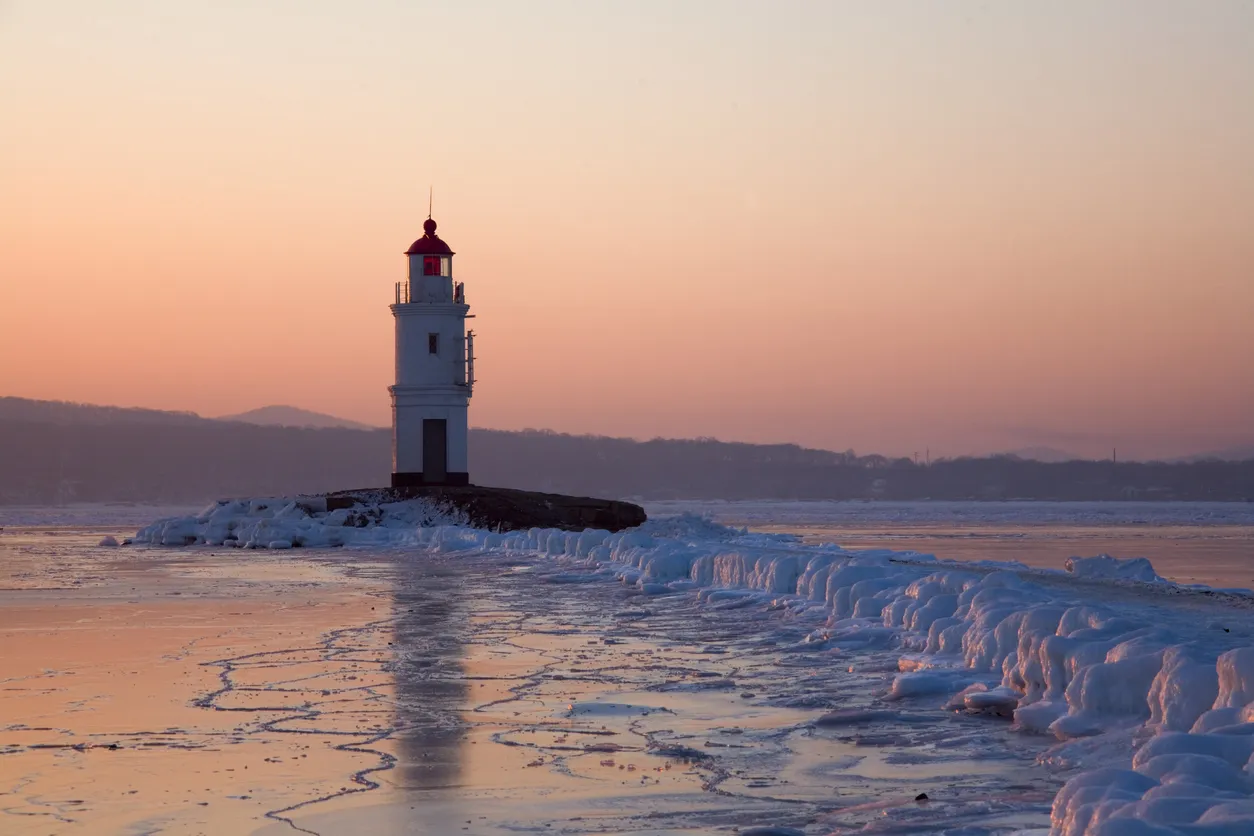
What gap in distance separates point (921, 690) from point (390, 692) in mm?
3064

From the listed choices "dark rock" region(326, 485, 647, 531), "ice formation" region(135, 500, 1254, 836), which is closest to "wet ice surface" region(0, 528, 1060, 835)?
"ice formation" region(135, 500, 1254, 836)

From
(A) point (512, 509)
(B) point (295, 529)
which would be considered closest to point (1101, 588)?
(A) point (512, 509)

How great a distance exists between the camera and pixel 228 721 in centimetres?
750

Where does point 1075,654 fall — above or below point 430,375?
below

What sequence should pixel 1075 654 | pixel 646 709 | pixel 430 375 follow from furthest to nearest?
1. pixel 430 375
2. pixel 646 709
3. pixel 1075 654

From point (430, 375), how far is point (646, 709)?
29.3 m

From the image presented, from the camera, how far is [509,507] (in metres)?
33.5

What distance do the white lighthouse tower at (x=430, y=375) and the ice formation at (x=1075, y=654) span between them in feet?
53.1

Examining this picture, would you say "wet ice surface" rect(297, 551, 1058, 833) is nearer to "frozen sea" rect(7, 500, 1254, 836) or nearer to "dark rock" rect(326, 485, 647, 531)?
"frozen sea" rect(7, 500, 1254, 836)

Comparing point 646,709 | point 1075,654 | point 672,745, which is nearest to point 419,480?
point 646,709

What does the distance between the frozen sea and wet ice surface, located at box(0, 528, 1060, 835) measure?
1.0 inches

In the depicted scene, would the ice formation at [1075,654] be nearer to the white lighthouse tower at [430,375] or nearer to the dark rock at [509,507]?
the dark rock at [509,507]

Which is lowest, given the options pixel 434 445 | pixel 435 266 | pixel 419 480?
pixel 419 480

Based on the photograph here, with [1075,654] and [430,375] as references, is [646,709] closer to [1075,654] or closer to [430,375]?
[1075,654]
